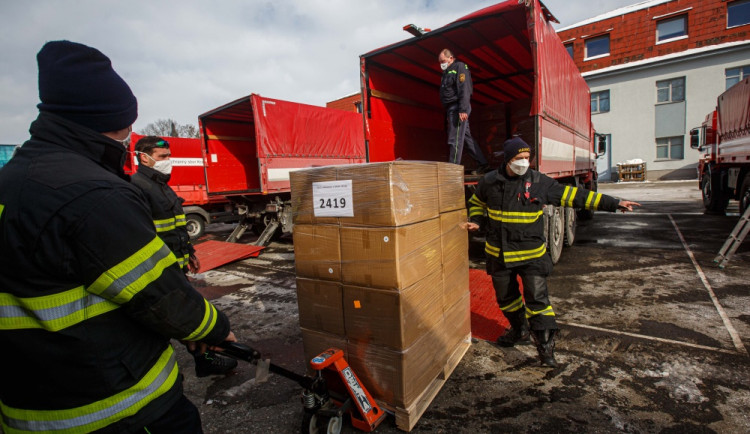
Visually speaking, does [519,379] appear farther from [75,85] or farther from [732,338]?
[75,85]

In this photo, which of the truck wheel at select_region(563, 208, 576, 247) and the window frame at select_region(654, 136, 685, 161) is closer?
the truck wheel at select_region(563, 208, 576, 247)

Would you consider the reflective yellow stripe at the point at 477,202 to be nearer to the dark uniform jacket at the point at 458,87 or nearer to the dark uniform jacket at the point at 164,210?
the dark uniform jacket at the point at 458,87

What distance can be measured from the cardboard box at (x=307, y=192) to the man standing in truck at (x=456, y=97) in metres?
3.18

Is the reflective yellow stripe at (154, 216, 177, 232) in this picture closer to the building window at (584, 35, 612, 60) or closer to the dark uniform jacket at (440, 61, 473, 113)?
the dark uniform jacket at (440, 61, 473, 113)

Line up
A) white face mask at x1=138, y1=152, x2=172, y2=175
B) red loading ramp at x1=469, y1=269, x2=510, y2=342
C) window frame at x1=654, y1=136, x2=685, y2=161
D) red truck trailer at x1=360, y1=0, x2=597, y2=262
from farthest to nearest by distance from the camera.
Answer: window frame at x1=654, y1=136, x2=685, y2=161 < red truck trailer at x1=360, y1=0, x2=597, y2=262 < red loading ramp at x1=469, y1=269, x2=510, y2=342 < white face mask at x1=138, y1=152, x2=172, y2=175

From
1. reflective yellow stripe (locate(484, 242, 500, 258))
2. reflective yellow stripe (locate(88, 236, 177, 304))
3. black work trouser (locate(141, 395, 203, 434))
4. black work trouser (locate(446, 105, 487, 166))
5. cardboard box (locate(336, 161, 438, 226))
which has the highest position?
black work trouser (locate(446, 105, 487, 166))

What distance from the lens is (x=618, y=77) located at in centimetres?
2239

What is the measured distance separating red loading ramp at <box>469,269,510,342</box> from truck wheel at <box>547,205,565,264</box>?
134cm

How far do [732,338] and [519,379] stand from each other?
2064 millimetres

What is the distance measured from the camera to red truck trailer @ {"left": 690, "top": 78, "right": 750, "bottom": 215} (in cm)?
680

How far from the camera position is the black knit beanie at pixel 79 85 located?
3.53 feet

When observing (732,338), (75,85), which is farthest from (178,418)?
(732,338)

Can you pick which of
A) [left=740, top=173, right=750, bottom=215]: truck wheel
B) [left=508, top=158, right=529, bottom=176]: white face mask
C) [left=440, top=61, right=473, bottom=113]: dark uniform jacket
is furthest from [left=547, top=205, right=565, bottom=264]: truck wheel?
[left=740, top=173, right=750, bottom=215]: truck wheel

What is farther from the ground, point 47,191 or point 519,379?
point 47,191
